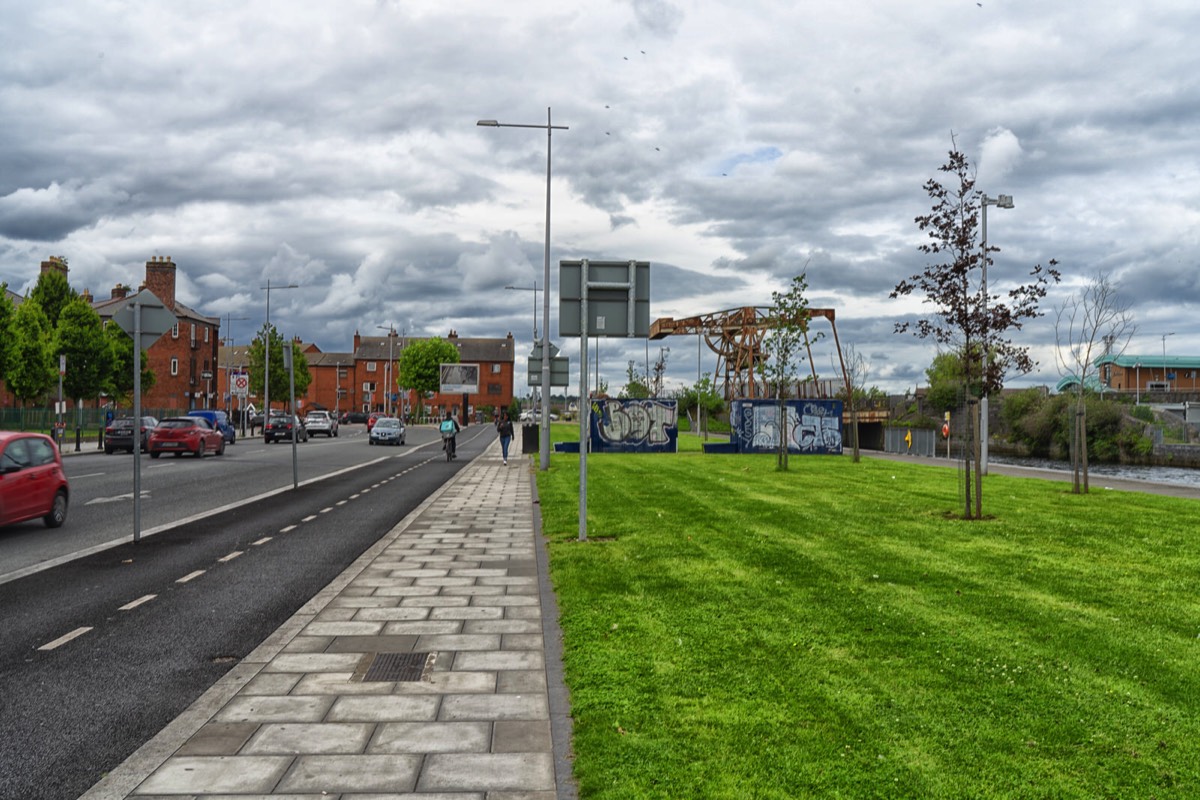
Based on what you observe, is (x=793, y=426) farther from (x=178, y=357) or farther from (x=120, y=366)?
(x=178, y=357)

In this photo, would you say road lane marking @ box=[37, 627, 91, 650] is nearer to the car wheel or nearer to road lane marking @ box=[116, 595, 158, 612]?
road lane marking @ box=[116, 595, 158, 612]

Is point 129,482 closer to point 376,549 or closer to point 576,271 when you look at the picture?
point 376,549

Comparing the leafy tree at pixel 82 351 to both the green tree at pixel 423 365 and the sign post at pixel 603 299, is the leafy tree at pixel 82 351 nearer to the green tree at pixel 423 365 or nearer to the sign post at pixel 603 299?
the sign post at pixel 603 299

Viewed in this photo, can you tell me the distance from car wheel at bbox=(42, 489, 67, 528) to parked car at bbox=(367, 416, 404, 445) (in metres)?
36.9

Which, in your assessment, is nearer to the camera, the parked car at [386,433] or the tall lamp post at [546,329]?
the tall lamp post at [546,329]

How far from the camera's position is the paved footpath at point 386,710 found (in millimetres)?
4285

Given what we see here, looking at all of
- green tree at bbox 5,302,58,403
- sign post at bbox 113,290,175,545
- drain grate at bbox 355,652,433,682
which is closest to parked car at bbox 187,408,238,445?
green tree at bbox 5,302,58,403

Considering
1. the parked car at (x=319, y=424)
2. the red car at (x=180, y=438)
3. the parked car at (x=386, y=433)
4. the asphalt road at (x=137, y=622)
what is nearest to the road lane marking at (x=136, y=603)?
the asphalt road at (x=137, y=622)

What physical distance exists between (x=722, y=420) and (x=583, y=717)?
262 ft

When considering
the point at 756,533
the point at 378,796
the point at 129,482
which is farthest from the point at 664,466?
the point at 378,796

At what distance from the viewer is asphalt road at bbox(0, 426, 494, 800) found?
16.4ft

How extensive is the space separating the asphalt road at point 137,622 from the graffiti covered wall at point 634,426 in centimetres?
2269

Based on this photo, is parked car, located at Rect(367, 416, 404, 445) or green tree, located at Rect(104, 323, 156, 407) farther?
green tree, located at Rect(104, 323, 156, 407)

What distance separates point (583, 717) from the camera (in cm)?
506
